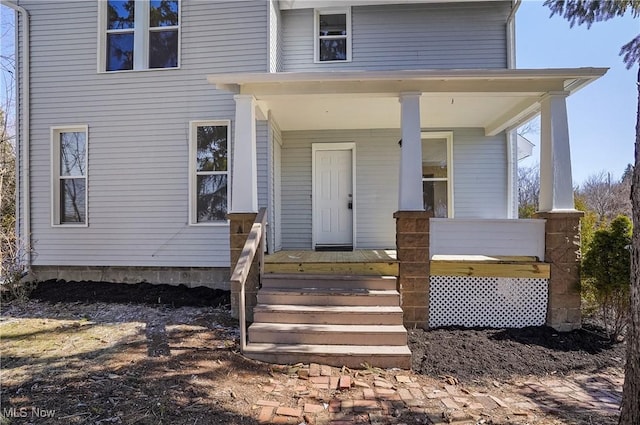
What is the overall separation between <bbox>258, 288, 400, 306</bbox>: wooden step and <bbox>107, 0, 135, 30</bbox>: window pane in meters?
5.78

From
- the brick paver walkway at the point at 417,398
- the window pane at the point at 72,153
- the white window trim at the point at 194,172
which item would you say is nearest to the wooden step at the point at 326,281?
the brick paver walkway at the point at 417,398

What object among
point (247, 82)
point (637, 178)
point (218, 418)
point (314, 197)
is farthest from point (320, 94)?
point (218, 418)

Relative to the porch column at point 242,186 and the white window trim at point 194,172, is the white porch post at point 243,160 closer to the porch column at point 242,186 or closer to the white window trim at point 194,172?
the porch column at point 242,186

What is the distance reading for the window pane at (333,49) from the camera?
716cm

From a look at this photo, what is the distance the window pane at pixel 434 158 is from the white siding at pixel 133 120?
3.52 m

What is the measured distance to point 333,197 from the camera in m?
7.34

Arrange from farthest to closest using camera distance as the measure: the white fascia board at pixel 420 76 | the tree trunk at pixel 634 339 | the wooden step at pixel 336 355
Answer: the white fascia board at pixel 420 76 → the wooden step at pixel 336 355 → the tree trunk at pixel 634 339

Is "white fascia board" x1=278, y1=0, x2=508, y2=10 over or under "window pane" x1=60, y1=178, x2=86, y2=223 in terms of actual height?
over

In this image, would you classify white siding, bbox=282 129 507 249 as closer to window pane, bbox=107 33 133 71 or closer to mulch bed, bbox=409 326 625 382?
mulch bed, bbox=409 326 625 382

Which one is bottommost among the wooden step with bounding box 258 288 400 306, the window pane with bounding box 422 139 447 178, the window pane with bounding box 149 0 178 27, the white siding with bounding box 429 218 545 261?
the wooden step with bounding box 258 288 400 306

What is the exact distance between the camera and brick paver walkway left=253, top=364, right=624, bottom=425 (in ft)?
8.96

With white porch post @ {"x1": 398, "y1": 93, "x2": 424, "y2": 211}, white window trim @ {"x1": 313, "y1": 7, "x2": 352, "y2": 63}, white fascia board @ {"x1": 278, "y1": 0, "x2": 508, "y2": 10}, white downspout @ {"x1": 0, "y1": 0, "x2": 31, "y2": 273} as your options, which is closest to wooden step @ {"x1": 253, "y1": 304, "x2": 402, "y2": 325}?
white porch post @ {"x1": 398, "y1": 93, "x2": 424, "y2": 211}

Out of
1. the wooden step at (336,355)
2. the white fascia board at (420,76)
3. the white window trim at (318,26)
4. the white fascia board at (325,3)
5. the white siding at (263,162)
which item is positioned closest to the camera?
the wooden step at (336,355)

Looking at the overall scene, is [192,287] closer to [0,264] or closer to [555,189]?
[0,264]
